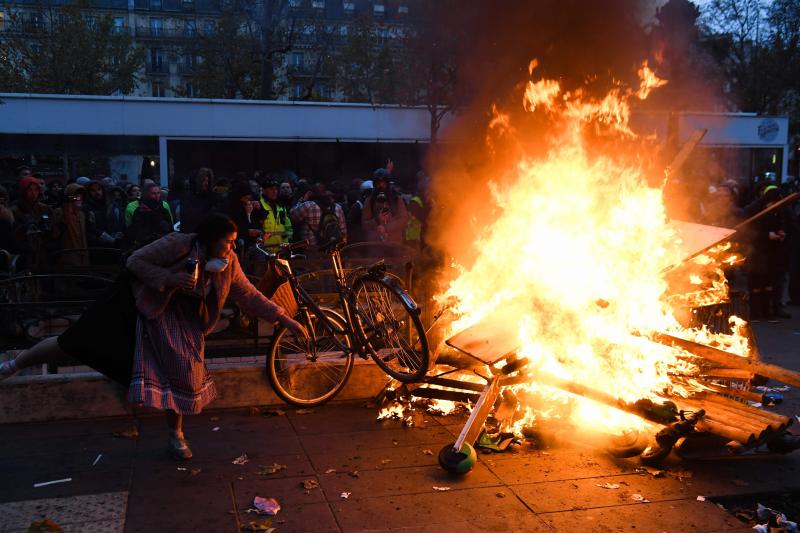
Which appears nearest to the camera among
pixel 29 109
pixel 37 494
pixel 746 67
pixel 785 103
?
pixel 37 494

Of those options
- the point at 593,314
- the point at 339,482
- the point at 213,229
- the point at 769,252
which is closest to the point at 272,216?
the point at 213,229

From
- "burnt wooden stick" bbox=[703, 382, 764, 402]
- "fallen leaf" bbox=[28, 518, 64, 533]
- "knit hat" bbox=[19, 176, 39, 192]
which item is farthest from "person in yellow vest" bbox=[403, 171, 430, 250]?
"fallen leaf" bbox=[28, 518, 64, 533]

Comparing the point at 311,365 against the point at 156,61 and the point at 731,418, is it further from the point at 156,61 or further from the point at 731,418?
the point at 156,61

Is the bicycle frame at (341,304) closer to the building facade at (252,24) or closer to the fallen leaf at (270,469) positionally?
the fallen leaf at (270,469)

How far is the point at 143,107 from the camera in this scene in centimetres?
2033

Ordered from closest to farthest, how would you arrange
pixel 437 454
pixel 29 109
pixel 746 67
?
pixel 437 454 < pixel 29 109 < pixel 746 67

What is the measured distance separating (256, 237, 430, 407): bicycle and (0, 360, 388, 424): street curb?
0.20 m

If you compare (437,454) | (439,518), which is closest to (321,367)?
(437,454)

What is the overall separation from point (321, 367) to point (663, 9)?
5855 mm

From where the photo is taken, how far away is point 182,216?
972cm

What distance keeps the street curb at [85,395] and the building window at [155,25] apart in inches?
2548

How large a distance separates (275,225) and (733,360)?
20.7ft

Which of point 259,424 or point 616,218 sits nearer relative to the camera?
point 259,424

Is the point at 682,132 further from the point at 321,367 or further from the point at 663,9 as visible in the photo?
the point at 321,367
